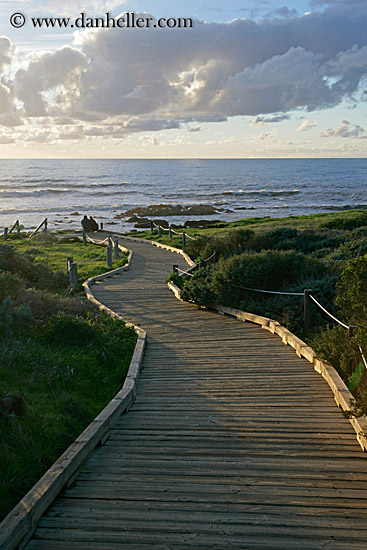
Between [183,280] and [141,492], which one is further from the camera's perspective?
[183,280]

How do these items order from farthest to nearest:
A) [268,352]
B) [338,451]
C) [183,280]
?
[183,280] < [268,352] < [338,451]

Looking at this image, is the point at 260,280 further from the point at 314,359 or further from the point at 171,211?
the point at 171,211

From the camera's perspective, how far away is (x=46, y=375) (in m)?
6.99

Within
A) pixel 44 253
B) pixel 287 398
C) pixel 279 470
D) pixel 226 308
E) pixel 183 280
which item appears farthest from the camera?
pixel 44 253

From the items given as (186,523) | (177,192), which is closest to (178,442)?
(186,523)

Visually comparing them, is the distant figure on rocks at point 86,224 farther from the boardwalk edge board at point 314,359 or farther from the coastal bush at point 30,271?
the boardwalk edge board at point 314,359

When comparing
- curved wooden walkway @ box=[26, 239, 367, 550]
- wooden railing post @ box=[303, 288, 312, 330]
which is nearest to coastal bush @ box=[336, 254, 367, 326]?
curved wooden walkway @ box=[26, 239, 367, 550]

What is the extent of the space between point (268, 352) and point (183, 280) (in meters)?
7.47

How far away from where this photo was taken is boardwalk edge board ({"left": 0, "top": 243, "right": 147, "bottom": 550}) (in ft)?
11.6

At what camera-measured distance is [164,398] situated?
6.86 meters

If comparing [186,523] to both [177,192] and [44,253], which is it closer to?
[44,253]

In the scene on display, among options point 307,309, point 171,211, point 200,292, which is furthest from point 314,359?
point 171,211

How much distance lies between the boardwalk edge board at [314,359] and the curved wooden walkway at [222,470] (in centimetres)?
14

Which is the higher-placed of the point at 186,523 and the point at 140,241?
the point at 186,523
